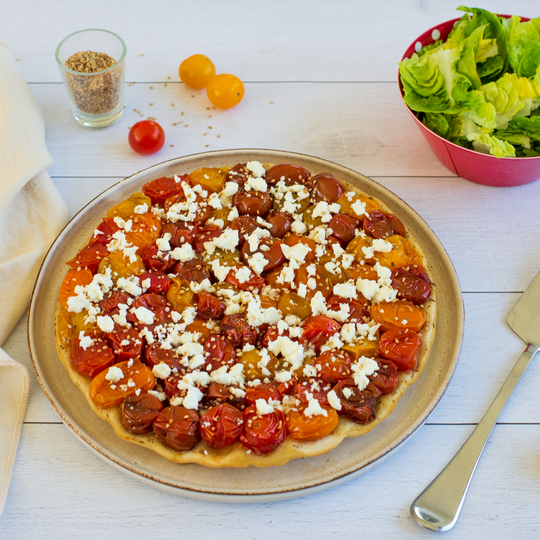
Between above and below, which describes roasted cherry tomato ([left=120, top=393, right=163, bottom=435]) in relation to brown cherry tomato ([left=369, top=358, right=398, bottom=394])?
below

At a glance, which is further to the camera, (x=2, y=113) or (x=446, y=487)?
(x=2, y=113)

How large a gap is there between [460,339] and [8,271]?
76.0 inches

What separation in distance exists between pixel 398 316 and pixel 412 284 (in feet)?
0.51

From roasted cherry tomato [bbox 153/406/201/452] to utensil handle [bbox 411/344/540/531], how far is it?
0.82 meters

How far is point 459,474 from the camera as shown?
83.5 inches

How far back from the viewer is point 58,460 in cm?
221

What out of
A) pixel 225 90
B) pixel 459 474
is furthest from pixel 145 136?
pixel 459 474

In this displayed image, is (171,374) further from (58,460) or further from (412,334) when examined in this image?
(412,334)

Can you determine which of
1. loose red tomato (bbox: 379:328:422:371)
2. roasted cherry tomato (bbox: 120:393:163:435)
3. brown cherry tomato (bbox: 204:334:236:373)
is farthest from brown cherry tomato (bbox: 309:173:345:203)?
roasted cherry tomato (bbox: 120:393:163:435)

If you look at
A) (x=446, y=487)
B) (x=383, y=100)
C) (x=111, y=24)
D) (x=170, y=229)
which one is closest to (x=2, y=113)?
(x=170, y=229)

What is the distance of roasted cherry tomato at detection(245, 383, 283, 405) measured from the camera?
2033 millimetres

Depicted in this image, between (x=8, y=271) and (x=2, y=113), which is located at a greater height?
(x=2, y=113)

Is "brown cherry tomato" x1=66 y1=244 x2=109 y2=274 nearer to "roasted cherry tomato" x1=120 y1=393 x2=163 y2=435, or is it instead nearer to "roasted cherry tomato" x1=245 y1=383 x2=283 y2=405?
"roasted cherry tomato" x1=120 y1=393 x2=163 y2=435

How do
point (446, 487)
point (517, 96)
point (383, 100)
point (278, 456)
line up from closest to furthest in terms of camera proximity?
1. point (278, 456)
2. point (446, 487)
3. point (517, 96)
4. point (383, 100)
